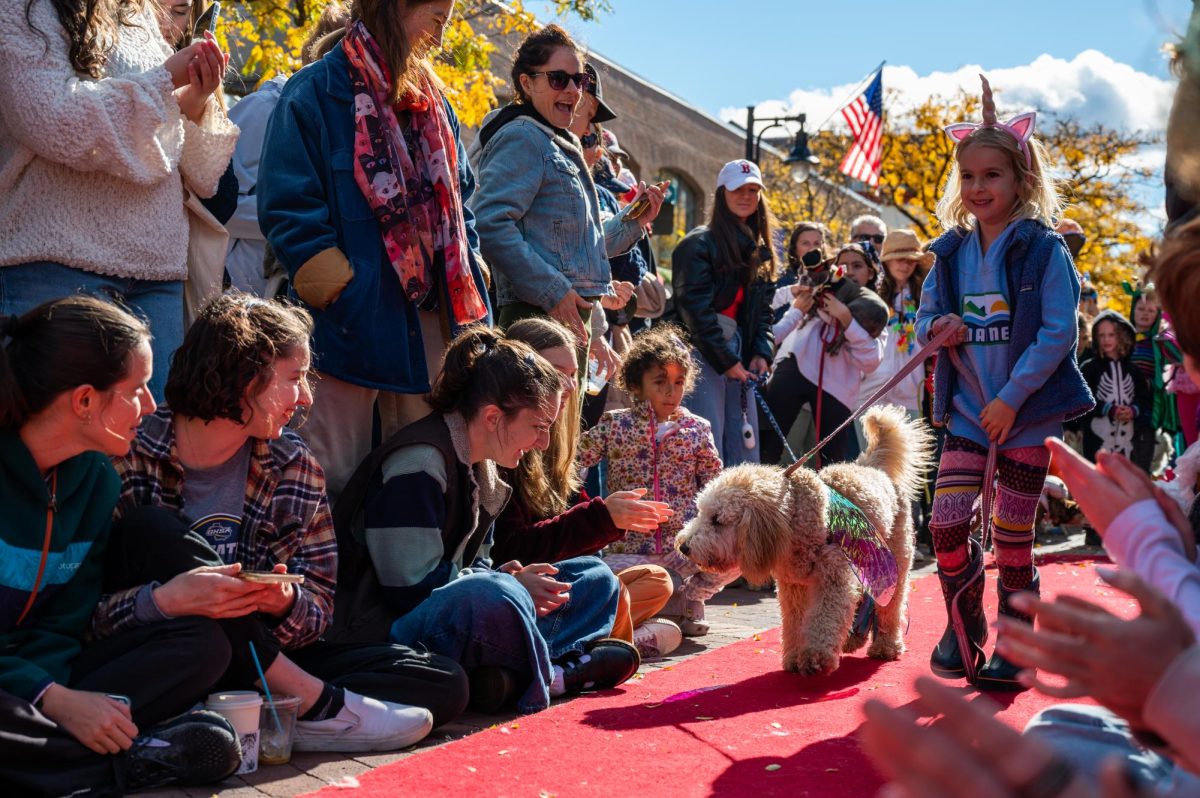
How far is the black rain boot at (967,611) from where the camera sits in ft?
16.0

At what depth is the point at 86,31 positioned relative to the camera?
155 inches

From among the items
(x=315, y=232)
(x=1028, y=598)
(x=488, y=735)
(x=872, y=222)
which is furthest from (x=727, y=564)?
(x=872, y=222)

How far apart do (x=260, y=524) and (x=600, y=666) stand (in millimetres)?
1428

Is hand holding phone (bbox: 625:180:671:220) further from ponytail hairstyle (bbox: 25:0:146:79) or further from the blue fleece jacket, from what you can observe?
ponytail hairstyle (bbox: 25:0:146:79)

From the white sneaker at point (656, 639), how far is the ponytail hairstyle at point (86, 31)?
302 cm

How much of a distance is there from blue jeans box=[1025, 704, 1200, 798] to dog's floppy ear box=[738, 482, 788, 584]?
2.93m

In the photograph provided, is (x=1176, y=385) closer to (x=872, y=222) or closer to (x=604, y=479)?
(x=872, y=222)

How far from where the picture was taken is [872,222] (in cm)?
1084

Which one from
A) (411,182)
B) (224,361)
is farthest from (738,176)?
A: (224,361)

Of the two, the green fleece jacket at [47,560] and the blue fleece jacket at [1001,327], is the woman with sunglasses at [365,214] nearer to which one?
the green fleece jacket at [47,560]

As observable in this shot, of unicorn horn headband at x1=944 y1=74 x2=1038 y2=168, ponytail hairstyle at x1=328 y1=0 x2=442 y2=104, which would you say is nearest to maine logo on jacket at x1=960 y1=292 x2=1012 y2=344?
unicorn horn headband at x1=944 y1=74 x2=1038 y2=168

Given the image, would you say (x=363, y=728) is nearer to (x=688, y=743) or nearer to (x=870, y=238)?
(x=688, y=743)

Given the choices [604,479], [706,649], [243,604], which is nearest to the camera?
[243,604]

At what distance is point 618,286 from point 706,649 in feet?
6.95
